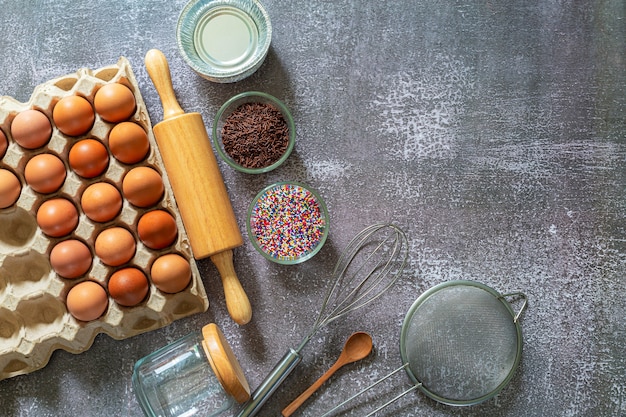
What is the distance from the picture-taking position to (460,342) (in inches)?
41.3

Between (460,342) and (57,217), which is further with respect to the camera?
(460,342)

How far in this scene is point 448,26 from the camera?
1.09m

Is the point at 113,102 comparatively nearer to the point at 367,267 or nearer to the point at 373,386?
the point at 367,267

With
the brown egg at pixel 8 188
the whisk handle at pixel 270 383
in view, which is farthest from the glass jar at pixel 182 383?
the brown egg at pixel 8 188

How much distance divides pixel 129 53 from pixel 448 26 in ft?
2.09

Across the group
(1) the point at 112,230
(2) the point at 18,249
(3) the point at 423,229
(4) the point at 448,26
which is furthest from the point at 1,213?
(4) the point at 448,26

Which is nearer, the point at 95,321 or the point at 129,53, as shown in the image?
the point at 95,321

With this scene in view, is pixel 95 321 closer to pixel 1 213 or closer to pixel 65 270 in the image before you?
pixel 65 270

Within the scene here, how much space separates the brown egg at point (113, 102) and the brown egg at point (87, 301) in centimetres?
30

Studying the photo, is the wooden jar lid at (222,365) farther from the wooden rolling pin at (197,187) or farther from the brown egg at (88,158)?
the brown egg at (88,158)

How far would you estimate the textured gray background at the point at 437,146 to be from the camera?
106 cm

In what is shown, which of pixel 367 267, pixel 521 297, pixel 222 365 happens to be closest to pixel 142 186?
pixel 222 365

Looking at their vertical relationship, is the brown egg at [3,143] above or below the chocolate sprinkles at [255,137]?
above

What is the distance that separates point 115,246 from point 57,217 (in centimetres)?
11
